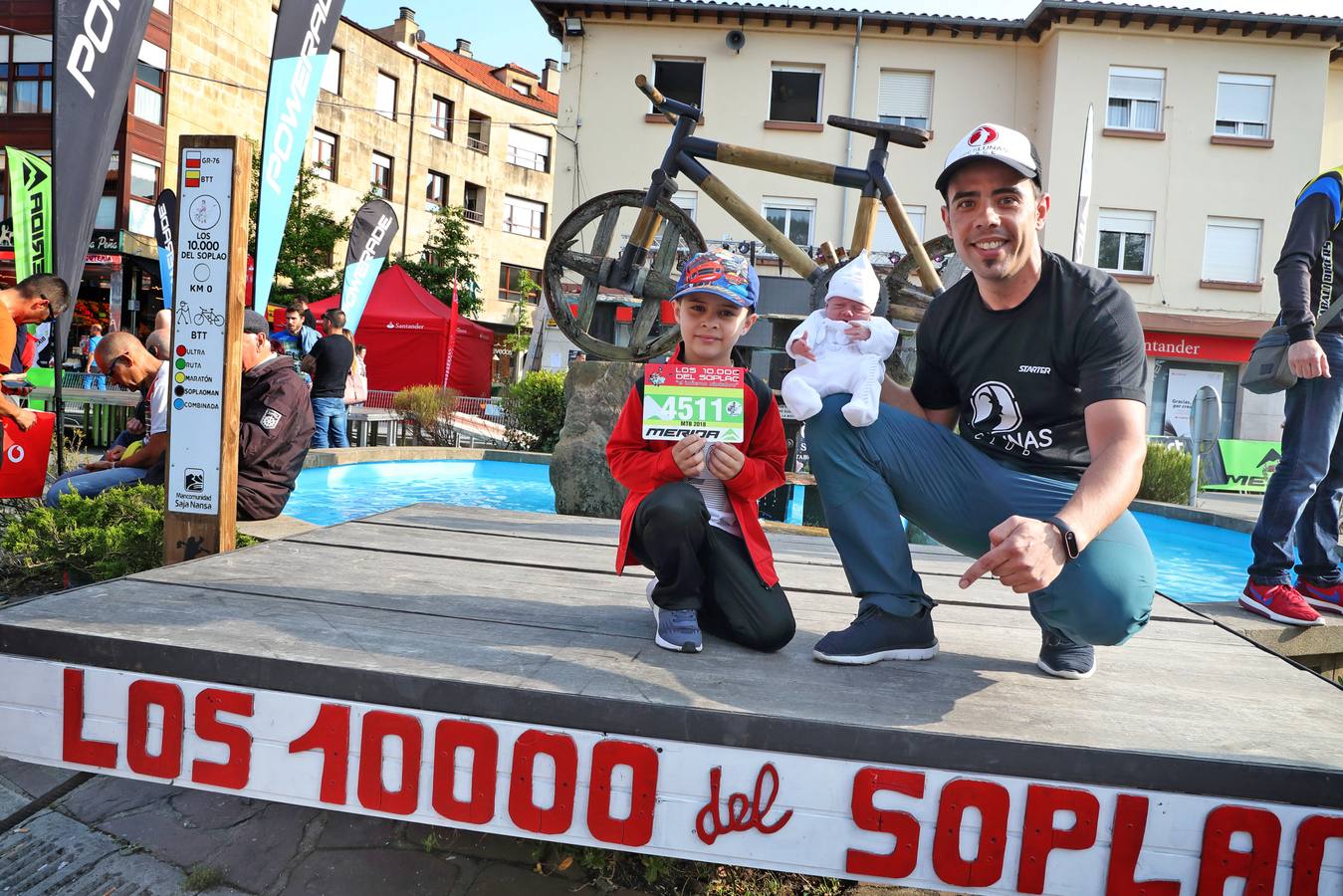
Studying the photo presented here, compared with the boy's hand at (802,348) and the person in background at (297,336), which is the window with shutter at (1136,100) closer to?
the person in background at (297,336)

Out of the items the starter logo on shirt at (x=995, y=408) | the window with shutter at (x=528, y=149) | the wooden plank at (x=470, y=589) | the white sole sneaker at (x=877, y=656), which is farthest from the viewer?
the window with shutter at (x=528, y=149)

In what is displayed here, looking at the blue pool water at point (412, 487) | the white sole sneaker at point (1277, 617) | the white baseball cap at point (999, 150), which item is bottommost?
the blue pool water at point (412, 487)

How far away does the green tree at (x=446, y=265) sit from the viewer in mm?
30359

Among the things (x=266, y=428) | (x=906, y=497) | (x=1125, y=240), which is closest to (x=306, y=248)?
(x=1125, y=240)

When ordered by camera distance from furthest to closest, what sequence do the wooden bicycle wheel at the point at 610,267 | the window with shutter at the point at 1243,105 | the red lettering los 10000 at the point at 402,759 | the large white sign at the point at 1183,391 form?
the large white sign at the point at 1183,391 < the window with shutter at the point at 1243,105 < the wooden bicycle wheel at the point at 610,267 < the red lettering los 10000 at the point at 402,759

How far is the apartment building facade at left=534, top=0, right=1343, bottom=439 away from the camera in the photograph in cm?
1895

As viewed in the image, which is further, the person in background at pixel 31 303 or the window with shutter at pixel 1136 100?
the window with shutter at pixel 1136 100

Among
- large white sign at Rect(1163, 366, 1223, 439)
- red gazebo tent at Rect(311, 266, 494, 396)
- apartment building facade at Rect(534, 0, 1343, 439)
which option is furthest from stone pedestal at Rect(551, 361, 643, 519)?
large white sign at Rect(1163, 366, 1223, 439)

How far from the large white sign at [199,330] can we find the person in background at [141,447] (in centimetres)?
110

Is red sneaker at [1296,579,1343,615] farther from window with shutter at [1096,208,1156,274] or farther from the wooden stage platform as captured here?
window with shutter at [1096,208,1156,274]

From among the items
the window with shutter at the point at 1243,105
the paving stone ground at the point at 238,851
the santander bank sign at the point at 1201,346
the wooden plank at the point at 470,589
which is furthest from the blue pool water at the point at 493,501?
the window with shutter at the point at 1243,105

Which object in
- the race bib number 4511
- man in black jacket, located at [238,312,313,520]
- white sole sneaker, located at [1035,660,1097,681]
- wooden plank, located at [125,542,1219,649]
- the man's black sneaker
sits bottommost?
wooden plank, located at [125,542,1219,649]

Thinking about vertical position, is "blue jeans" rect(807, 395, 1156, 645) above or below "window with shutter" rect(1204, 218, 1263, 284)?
below

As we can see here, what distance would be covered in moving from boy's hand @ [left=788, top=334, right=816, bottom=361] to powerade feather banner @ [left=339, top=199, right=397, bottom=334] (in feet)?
31.6
